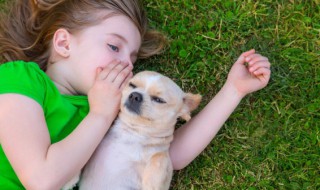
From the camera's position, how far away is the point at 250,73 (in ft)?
11.7

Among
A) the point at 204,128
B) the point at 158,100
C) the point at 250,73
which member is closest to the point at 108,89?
the point at 158,100

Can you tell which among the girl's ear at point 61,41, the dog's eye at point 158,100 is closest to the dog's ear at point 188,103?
the dog's eye at point 158,100

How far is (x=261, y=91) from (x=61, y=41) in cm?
179

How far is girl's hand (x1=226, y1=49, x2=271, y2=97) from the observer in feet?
11.3

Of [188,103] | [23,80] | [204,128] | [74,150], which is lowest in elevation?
[204,128]

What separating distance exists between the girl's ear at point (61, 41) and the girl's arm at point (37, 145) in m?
0.64

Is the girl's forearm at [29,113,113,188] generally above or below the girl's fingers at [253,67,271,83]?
below

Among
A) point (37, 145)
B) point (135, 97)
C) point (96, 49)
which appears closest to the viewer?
point (37, 145)

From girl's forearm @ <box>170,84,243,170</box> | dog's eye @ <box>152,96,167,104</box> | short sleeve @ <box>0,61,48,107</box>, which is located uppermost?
dog's eye @ <box>152,96,167,104</box>

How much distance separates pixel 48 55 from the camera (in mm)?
3838

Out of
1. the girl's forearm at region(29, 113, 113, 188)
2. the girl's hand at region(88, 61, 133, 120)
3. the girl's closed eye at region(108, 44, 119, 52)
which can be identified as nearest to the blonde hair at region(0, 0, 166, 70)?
the girl's closed eye at region(108, 44, 119, 52)

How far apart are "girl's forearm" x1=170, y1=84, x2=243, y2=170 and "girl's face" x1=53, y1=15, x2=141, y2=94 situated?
75 cm

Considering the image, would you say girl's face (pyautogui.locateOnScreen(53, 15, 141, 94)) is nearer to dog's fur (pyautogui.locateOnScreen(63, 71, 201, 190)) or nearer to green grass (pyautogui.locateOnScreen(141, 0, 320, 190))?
dog's fur (pyautogui.locateOnScreen(63, 71, 201, 190))

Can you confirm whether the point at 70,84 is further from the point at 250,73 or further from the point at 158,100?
the point at 250,73
